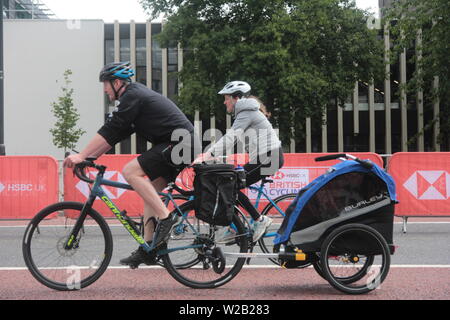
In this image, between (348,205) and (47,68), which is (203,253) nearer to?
(348,205)

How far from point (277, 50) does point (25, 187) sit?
1709 centimetres

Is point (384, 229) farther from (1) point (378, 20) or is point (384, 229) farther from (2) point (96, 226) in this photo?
(1) point (378, 20)

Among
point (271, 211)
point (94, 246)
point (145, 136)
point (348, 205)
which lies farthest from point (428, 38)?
point (94, 246)

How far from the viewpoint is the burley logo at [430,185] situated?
412 inches

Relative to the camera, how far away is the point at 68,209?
5.07 metres

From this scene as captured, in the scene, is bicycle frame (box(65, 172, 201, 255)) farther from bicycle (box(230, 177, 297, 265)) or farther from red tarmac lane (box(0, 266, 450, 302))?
bicycle (box(230, 177, 297, 265))

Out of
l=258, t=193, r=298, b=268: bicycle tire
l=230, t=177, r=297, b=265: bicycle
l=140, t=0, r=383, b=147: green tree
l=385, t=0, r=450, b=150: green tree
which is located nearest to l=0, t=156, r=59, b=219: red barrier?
l=230, t=177, r=297, b=265: bicycle

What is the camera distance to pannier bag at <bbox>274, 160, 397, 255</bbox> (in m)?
4.91

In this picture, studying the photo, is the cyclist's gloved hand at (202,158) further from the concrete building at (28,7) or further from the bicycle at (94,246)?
the concrete building at (28,7)

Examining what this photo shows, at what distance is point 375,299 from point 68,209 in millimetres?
2626

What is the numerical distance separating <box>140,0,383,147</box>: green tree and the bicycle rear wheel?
21107mm

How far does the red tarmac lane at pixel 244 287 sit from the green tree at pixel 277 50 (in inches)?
810

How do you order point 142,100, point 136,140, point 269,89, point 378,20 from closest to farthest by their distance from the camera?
point 142,100 < point 269,89 < point 378,20 < point 136,140

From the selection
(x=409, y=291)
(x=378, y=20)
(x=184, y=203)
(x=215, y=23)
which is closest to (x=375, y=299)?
(x=409, y=291)
